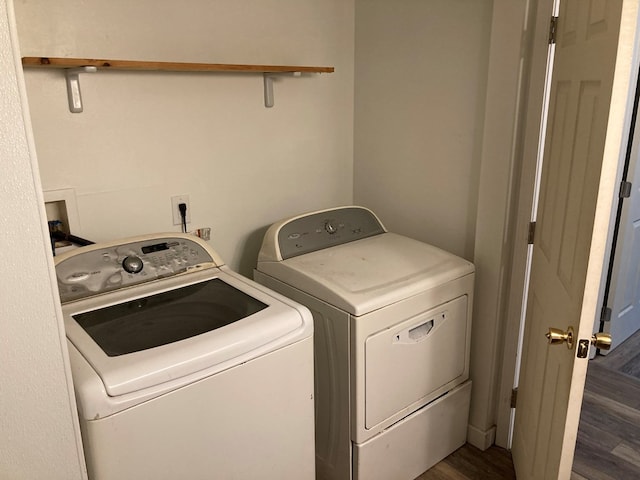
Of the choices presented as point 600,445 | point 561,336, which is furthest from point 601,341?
point 600,445

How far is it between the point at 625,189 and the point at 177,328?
99.0 inches

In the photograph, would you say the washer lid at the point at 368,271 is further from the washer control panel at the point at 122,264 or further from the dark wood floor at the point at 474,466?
the dark wood floor at the point at 474,466

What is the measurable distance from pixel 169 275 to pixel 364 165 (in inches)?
46.8

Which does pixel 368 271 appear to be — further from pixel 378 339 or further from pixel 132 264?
pixel 132 264

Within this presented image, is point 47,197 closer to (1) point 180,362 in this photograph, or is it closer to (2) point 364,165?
(1) point 180,362

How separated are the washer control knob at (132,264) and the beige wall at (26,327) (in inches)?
28.1

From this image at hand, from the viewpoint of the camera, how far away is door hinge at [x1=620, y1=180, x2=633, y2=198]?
2840 millimetres

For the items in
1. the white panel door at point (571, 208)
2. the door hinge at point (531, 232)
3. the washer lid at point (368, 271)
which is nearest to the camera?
the white panel door at point (571, 208)

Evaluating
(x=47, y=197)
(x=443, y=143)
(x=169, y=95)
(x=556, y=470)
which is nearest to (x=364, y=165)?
(x=443, y=143)

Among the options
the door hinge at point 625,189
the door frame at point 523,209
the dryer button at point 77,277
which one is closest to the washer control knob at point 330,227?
the door frame at point 523,209

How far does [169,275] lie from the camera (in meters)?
1.78

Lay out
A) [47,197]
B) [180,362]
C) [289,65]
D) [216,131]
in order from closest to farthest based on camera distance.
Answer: [180,362], [47,197], [216,131], [289,65]

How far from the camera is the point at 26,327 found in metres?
0.93

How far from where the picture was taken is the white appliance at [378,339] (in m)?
1.80
